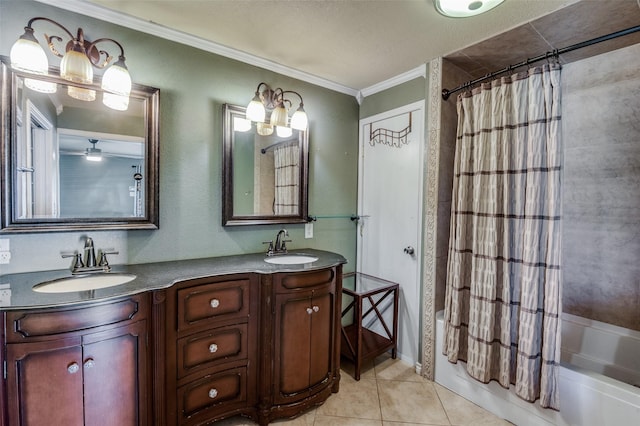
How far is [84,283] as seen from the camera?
4.85 ft

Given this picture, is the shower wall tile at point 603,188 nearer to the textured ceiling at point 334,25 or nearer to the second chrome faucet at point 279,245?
the textured ceiling at point 334,25

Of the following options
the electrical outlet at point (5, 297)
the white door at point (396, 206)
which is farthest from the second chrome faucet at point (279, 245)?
the electrical outlet at point (5, 297)

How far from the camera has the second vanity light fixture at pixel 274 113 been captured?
1959 millimetres

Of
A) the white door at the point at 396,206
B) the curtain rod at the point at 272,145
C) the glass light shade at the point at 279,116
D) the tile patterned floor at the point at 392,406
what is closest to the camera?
the tile patterned floor at the point at 392,406

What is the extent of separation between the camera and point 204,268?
5.43 feet

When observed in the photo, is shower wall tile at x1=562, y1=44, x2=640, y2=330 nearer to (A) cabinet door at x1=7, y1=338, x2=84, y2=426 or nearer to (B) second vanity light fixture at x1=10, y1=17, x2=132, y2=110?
(B) second vanity light fixture at x1=10, y1=17, x2=132, y2=110

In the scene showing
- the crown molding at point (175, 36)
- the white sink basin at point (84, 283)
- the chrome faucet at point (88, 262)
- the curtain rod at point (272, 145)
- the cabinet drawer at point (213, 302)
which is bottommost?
the cabinet drawer at point (213, 302)

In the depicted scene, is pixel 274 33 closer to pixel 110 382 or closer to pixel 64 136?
pixel 64 136

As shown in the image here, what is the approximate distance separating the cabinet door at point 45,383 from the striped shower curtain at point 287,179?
1.42 m

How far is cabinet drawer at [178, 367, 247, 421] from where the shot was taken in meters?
1.50

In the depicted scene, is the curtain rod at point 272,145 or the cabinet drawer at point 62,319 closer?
the cabinet drawer at point 62,319

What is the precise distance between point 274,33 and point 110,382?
2.03 metres

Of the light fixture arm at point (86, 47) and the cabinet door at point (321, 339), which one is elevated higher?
the light fixture arm at point (86, 47)

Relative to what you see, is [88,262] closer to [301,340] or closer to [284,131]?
[301,340]
